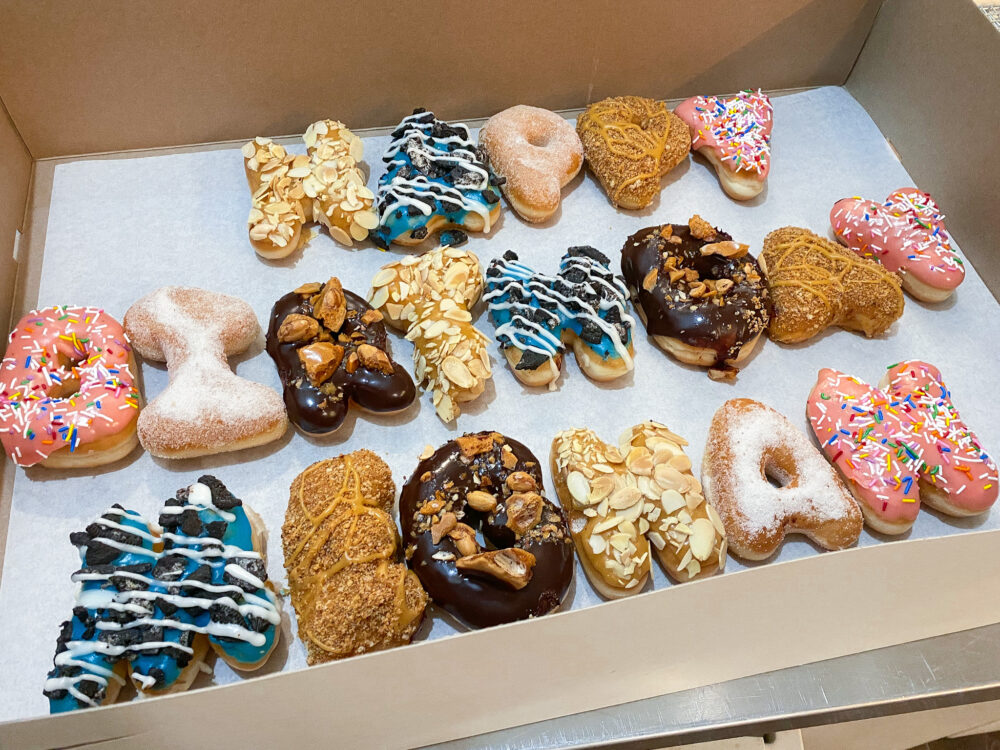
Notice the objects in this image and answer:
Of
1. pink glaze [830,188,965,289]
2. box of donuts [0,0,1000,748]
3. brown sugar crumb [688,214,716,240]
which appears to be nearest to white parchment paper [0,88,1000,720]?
box of donuts [0,0,1000,748]

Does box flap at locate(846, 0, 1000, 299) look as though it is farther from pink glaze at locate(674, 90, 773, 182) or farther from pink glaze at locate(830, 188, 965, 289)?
pink glaze at locate(674, 90, 773, 182)

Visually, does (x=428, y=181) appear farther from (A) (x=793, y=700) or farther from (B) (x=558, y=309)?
(A) (x=793, y=700)

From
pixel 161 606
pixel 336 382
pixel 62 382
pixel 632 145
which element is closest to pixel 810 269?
pixel 632 145

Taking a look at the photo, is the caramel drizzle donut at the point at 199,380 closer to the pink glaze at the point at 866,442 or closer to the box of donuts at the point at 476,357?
the box of donuts at the point at 476,357

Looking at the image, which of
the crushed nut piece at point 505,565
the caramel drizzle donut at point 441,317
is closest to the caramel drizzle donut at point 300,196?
the caramel drizzle donut at point 441,317

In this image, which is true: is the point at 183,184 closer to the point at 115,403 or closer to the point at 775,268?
the point at 115,403

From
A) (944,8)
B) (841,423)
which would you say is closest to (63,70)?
(841,423)
